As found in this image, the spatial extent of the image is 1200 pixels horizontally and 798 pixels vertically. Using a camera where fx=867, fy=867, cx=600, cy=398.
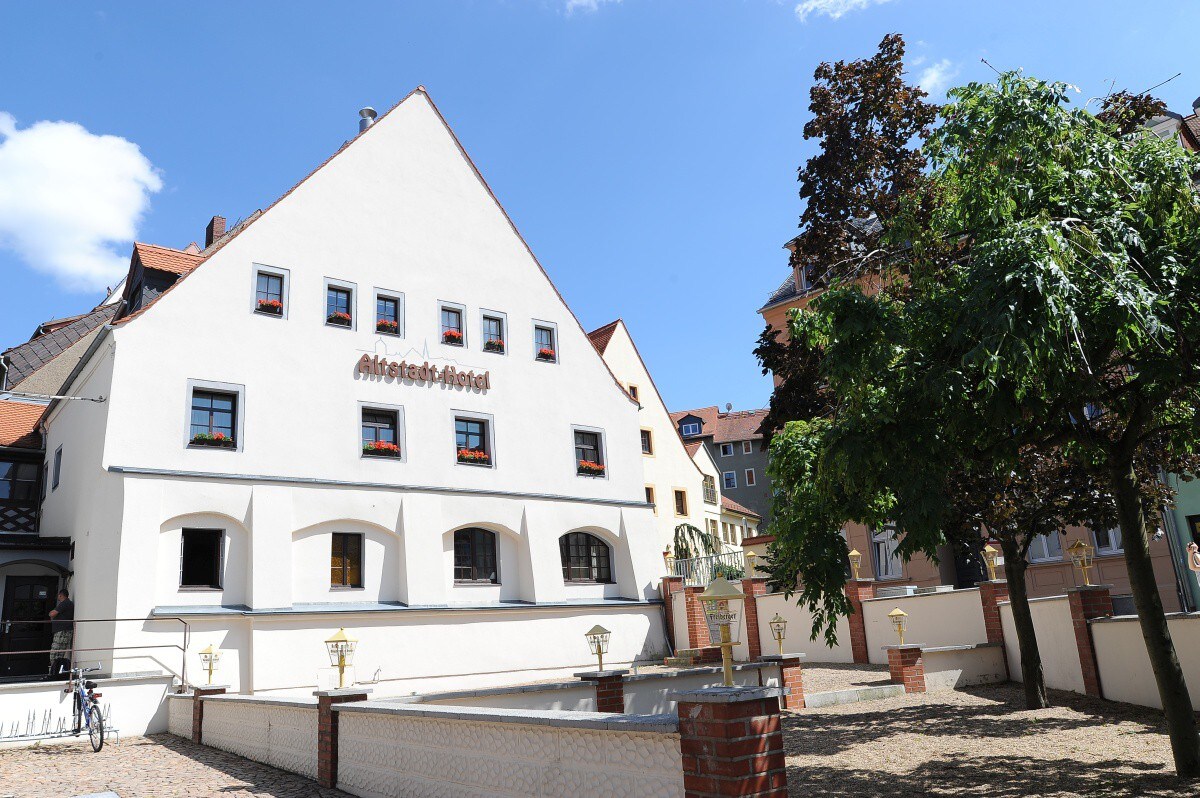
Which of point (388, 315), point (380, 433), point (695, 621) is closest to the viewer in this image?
point (380, 433)

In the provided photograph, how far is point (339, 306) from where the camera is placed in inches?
973

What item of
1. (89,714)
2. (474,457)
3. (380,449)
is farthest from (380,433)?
(89,714)

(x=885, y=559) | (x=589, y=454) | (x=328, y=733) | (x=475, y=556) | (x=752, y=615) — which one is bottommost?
(x=328, y=733)

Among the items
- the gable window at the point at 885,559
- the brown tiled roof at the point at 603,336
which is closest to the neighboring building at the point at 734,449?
the brown tiled roof at the point at 603,336

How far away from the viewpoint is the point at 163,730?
18.0 metres

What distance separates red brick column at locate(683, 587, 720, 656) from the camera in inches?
1070

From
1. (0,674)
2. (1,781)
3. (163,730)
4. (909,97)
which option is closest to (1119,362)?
(909,97)

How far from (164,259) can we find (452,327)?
26.9 ft

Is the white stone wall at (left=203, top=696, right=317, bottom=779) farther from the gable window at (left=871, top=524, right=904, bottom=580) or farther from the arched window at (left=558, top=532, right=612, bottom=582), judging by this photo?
the gable window at (left=871, top=524, right=904, bottom=580)

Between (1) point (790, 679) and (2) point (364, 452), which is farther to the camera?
(2) point (364, 452)

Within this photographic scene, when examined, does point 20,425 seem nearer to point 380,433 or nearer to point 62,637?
point 62,637

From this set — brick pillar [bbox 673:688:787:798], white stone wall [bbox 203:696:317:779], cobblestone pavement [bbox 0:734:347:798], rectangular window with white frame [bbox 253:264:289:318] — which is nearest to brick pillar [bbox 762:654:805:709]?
white stone wall [bbox 203:696:317:779]

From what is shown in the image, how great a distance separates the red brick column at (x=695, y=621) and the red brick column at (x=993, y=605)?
31.5ft

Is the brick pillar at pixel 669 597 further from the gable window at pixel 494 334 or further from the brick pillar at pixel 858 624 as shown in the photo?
the gable window at pixel 494 334
